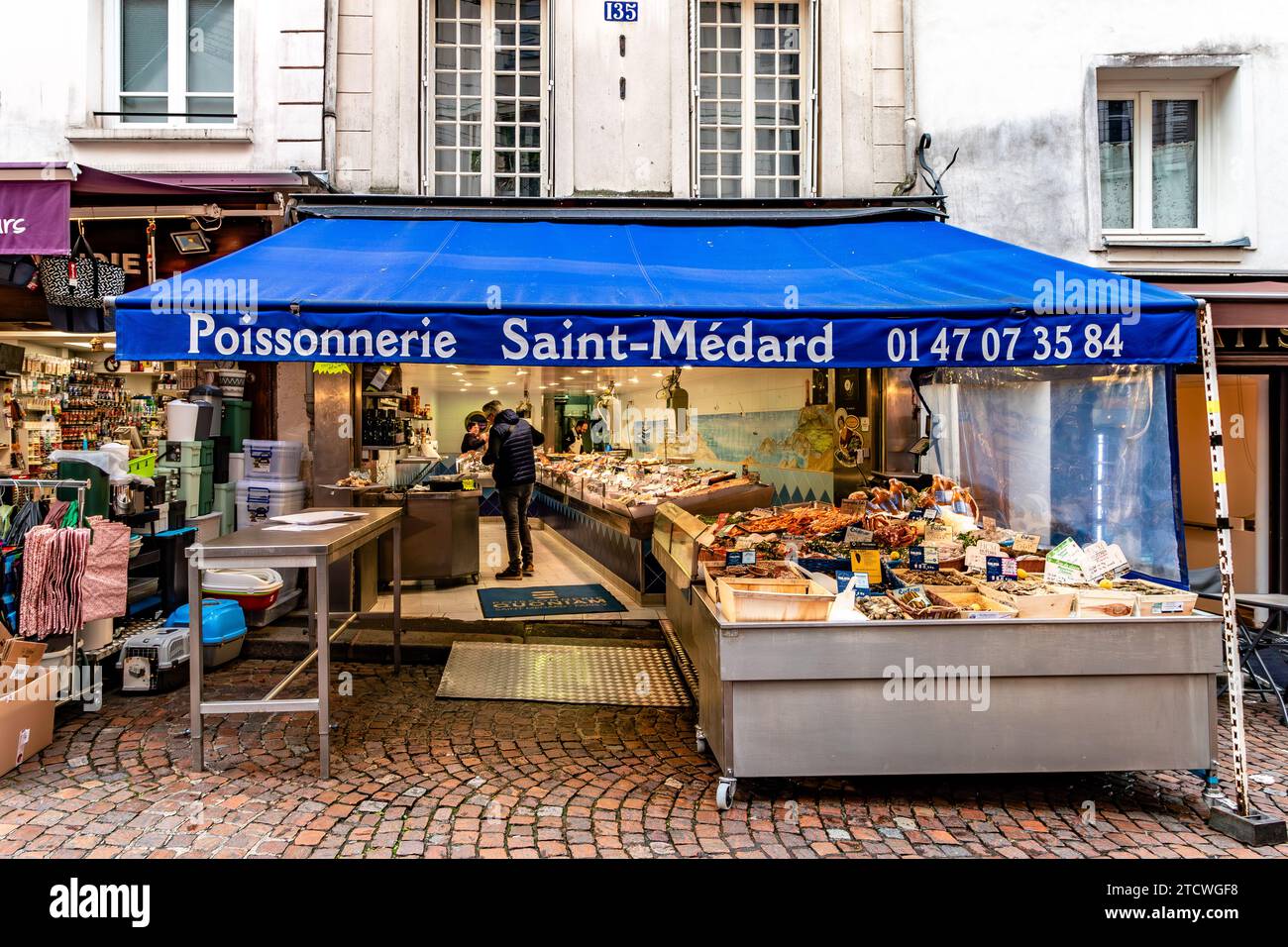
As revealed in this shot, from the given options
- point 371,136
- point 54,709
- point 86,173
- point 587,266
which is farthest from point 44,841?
point 371,136

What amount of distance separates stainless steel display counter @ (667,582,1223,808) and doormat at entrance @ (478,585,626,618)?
13.1ft

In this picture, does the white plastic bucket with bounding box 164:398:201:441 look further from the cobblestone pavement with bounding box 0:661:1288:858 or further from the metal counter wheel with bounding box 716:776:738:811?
the metal counter wheel with bounding box 716:776:738:811

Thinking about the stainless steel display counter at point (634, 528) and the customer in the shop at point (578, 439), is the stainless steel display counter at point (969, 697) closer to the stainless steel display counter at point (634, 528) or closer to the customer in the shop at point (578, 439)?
the stainless steel display counter at point (634, 528)

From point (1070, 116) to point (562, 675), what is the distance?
24.8 ft

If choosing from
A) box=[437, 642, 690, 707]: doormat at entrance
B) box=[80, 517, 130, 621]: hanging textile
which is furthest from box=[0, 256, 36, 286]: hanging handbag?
box=[437, 642, 690, 707]: doormat at entrance

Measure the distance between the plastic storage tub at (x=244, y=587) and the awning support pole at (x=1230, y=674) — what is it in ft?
23.3

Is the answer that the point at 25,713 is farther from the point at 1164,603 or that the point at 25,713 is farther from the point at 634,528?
the point at 1164,603

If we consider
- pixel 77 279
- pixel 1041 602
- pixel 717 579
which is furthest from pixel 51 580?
pixel 1041 602

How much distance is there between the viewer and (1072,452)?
20.2 feet

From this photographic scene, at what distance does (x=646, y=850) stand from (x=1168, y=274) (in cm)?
752

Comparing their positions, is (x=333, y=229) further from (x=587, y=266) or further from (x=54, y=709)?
(x=54, y=709)

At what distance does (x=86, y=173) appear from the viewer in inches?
240

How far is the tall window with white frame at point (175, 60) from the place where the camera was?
25.2 feet

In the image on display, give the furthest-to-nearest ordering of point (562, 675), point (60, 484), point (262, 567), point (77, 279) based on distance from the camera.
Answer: point (77, 279) < point (562, 675) < point (60, 484) < point (262, 567)
